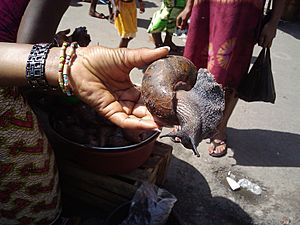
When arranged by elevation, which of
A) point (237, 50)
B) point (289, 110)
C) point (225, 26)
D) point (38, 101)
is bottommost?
point (289, 110)

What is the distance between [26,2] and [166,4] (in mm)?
3312

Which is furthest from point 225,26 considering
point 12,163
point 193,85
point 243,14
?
point 12,163

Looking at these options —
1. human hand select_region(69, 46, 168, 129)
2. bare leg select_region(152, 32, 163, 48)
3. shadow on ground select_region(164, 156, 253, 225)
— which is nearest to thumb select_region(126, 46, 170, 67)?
human hand select_region(69, 46, 168, 129)

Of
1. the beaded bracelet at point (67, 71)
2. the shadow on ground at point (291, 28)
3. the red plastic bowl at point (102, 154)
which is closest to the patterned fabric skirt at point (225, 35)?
the red plastic bowl at point (102, 154)

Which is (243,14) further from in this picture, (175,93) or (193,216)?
(193,216)

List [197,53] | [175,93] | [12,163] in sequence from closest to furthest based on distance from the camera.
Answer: [175,93] → [12,163] → [197,53]

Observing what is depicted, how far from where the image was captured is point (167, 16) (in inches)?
191

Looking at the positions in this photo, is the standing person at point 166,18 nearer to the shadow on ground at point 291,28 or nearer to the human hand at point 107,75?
the shadow on ground at point 291,28

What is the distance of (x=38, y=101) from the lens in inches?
91.7

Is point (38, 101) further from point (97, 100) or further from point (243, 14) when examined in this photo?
point (243, 14)

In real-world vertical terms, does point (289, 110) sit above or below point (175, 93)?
below

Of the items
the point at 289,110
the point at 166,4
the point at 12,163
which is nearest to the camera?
the point at 12,163

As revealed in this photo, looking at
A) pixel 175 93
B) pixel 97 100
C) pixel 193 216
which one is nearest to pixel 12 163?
pixel 97 100

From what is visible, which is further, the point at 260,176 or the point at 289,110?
the point at 289,110
